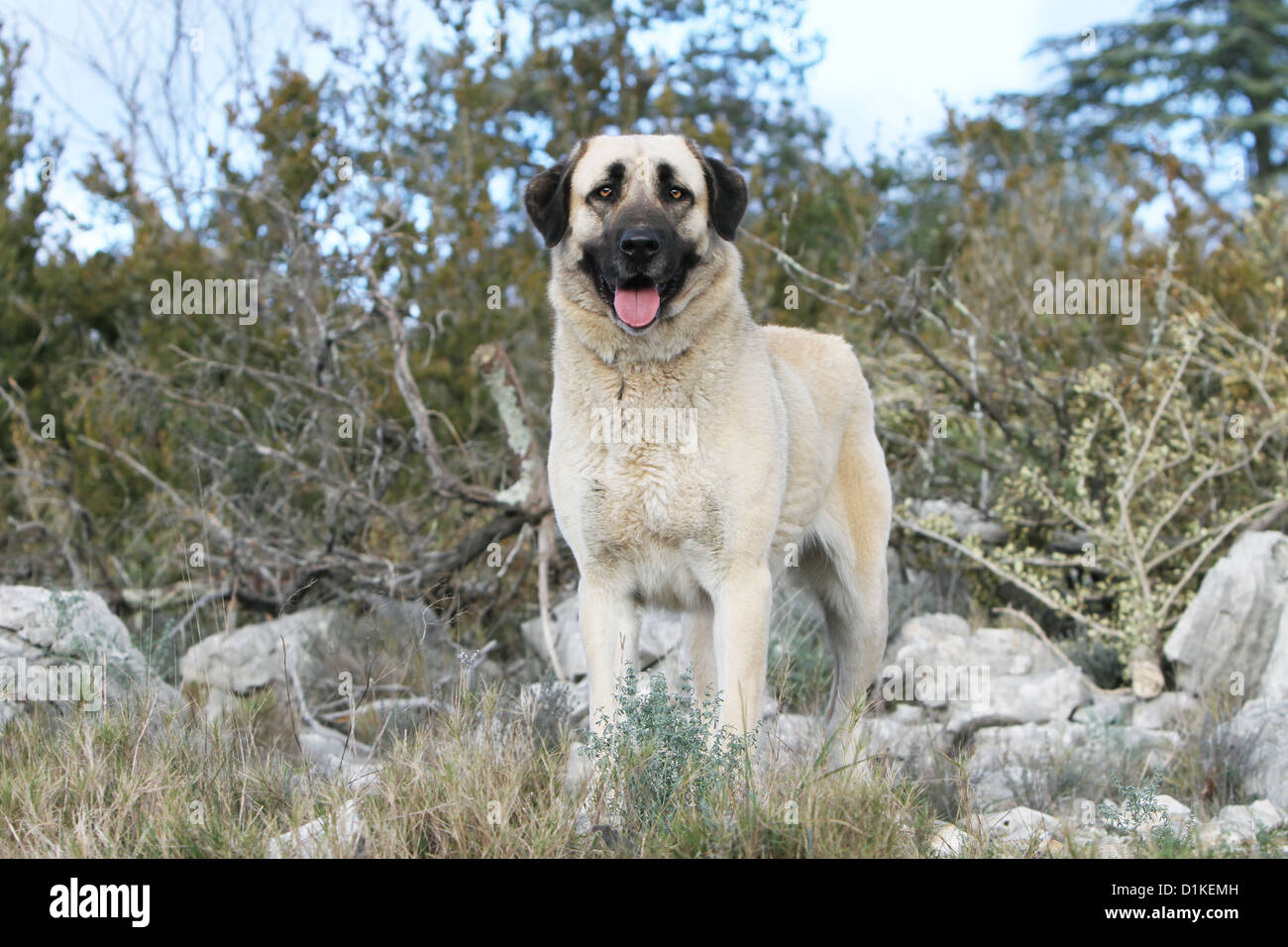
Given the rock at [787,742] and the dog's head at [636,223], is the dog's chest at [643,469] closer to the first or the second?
the dog's head at [636,223]

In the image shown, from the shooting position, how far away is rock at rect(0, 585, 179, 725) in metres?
4.60

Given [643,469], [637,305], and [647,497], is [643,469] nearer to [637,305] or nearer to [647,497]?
[647,497]

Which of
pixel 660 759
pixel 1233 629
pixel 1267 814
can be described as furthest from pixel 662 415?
pixel 1233 629

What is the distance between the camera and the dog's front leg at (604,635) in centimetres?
371

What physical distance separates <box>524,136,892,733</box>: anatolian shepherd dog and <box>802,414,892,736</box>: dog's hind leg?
21.4 inches

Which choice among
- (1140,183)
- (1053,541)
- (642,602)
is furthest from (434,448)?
(1140,183)

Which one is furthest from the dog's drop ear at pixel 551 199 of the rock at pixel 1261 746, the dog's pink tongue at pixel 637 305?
the rock at pixel 1261 746

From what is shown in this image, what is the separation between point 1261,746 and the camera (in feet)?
15.2

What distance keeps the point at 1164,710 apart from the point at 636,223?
389 cm

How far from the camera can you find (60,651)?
17.0 ft

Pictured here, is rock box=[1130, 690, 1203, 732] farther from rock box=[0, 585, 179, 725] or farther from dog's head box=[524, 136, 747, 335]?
rock box=[0, 585, 179, 725]

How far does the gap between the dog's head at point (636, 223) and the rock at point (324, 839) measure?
5.54ft

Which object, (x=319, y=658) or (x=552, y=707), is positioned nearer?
(x=552, y=707)

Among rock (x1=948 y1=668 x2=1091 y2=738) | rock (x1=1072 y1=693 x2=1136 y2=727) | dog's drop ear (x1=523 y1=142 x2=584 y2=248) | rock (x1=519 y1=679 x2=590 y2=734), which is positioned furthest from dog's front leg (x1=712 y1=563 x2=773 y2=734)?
rock (x1=1072 y1=693 x2=1136 y2=727)
